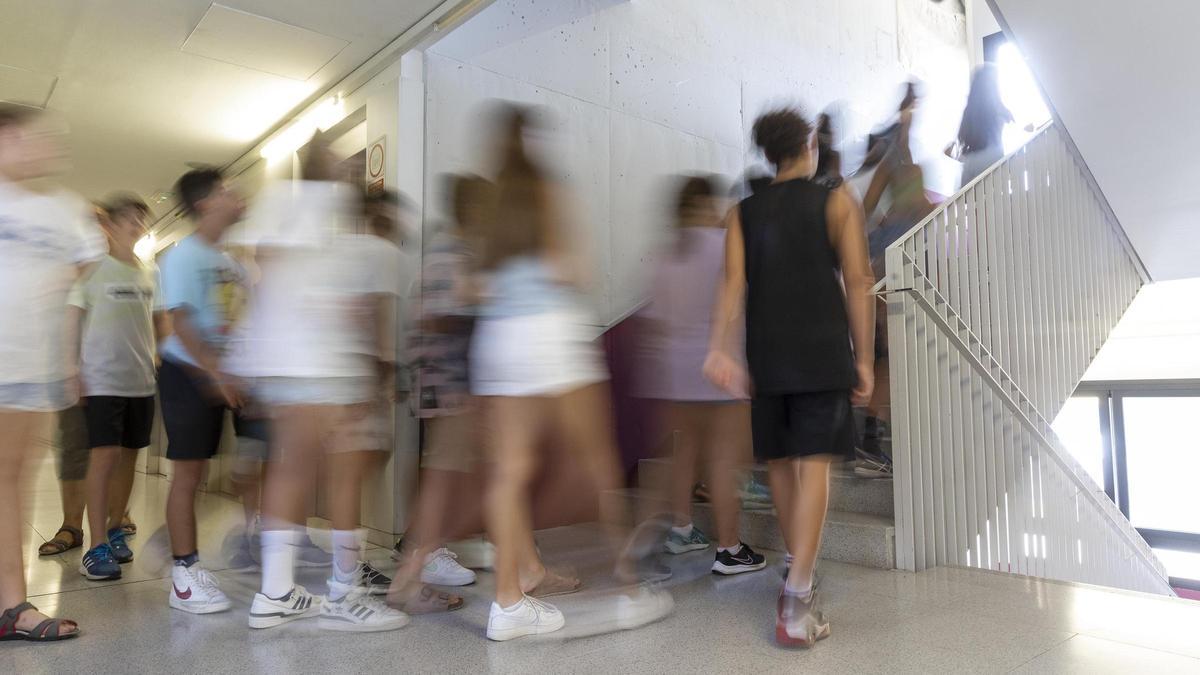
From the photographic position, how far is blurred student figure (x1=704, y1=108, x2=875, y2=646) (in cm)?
214

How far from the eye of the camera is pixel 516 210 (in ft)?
6.97

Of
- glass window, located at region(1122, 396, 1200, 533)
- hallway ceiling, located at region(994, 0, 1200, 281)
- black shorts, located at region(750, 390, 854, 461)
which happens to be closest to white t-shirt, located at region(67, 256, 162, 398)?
black shorts, located at region(750, 390, 854, 461)

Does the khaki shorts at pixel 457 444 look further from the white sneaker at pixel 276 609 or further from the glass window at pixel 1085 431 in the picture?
the glass window at pixel 1085 431

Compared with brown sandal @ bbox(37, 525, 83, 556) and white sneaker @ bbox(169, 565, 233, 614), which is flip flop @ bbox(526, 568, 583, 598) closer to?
white sneaker @ bbox(169, 565, 233, 614)

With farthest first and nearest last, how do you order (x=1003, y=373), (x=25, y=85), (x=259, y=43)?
(x=25, y=85)
(x=259, y=43)
(x=1003, y=373)

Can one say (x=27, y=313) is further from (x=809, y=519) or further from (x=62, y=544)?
(x=809, y=519)

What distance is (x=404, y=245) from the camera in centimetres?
370

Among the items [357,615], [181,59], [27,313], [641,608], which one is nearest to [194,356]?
[27,313]

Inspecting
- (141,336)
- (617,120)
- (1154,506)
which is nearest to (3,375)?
(141,336)

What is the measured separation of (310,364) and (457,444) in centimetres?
54

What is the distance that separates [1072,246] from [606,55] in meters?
3.15

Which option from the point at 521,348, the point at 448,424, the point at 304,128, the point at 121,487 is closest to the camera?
the point at 521,348

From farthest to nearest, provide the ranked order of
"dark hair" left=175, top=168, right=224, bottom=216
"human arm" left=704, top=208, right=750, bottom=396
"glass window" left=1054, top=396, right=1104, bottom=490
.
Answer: "glass window" left=1054, top=396, right=1104, bottom=490, "dark hair" left=175, top=168, right=224, bottom=216, "human arm" left=704, top=208, right=750, bottom=396

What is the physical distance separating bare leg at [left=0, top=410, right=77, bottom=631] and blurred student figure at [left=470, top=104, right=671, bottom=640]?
1256mm
